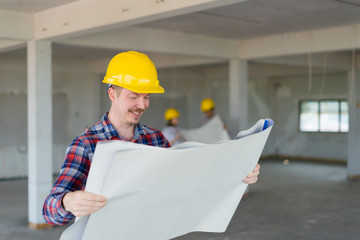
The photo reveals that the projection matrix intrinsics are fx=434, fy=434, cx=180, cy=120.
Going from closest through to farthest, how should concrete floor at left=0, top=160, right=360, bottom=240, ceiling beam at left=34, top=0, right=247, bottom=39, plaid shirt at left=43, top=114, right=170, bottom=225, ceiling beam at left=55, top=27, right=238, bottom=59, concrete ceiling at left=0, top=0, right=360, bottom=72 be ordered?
plaid shirt at left=43, top=114, right=170, bottom=225 → ceiling beam at left=34, top=0, right=247, bottom=39 → concrete ceiling at left=0, top=0, right=360, bottom=72 → concrete floor at left=0, top=160, right=360, bottom=240 → ceiling beam at left=55, top=27, right=238, bottom=59

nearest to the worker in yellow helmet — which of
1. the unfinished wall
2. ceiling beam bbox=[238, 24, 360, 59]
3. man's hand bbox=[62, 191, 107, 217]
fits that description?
ceiling beam bbox=[238, 24, 360, 59]

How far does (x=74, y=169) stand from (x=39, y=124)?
5.00 metres

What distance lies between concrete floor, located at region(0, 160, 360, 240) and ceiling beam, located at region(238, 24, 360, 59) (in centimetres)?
278

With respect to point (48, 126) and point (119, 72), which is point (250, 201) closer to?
point (48, 126)

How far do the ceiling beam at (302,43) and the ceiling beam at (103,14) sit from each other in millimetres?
3964

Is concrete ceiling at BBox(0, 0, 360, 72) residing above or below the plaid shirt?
above

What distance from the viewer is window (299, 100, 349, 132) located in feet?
46.4

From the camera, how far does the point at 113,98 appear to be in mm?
1706

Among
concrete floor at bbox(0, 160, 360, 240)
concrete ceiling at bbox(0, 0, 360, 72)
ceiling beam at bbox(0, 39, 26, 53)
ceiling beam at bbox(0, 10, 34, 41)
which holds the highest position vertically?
concrete ceiling at bbox(0, 0, 360, 72)

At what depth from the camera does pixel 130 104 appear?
5.41ft

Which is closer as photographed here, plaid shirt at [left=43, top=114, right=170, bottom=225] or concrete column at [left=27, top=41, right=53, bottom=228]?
plaid shirt at [left=43, top=114, right=170, bottom=225]

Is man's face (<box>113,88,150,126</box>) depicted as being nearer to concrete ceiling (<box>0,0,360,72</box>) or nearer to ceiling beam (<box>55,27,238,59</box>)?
concrete ceiling (<box>0,0,360,72</box>)

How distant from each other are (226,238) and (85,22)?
3.29 meters

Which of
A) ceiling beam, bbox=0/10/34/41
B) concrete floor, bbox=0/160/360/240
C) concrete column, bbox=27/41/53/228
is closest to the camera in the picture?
ceiling beam, bbox=0/10/34/41
